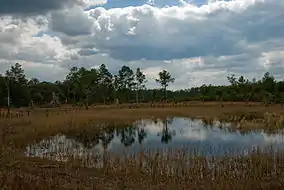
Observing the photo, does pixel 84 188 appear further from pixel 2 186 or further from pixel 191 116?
pixel 191 116

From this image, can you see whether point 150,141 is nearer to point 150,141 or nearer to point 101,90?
point 150,141

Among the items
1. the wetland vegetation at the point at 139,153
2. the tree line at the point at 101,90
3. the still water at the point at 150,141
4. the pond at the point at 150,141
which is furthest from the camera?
the tree line at the point at 101,90

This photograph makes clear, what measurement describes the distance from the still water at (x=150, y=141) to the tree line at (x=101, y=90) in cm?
3334

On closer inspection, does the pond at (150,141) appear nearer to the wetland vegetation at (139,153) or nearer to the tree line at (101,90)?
the wetland vegetation at (139,153)

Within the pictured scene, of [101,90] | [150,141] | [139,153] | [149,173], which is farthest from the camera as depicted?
[101,90]

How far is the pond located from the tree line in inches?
1321

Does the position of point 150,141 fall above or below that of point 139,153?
below

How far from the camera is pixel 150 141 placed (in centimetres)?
2820

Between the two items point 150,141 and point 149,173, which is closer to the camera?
point 149,173

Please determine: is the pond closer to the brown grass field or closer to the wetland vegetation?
the wetland vegetation

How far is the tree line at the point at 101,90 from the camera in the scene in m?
69.4

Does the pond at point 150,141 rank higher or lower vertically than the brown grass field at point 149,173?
lower

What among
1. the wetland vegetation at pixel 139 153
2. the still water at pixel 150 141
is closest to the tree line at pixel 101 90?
the wetland vegetation at pixel 139 153

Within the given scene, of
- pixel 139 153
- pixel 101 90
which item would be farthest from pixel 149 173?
A: pixel 101 90
